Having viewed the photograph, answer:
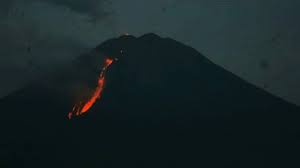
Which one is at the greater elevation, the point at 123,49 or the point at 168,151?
the point at 123,49

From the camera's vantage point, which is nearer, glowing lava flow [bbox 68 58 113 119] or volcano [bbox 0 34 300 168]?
volcano [bbox 0 34 300 168]

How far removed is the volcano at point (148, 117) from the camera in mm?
108375

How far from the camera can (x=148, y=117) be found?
405 ft

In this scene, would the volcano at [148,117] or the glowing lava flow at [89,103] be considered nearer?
the volcano at [148,117]

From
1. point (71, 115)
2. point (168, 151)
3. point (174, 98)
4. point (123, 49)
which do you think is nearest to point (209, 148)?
point (168, 151)

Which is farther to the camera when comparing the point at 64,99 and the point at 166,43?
the point at 166,43

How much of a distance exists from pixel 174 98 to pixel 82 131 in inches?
1313

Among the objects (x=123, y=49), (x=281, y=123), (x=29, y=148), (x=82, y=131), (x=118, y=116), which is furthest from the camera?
(x=123, y=49)

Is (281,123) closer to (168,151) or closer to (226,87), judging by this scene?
(226,87)

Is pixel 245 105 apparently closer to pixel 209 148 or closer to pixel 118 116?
pixel 209 148

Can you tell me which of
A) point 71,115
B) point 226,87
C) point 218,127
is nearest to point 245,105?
point 226,87

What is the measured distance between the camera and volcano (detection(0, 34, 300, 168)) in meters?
108

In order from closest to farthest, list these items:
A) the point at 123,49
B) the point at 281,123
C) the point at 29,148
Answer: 1. the point at 29,148
2. the point at 281,123
3. the point at 123,49

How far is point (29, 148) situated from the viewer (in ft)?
351
